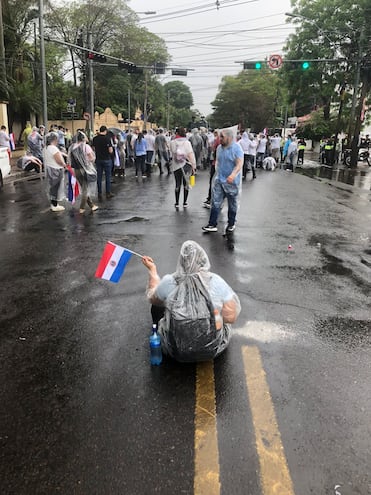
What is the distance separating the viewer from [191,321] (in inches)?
125

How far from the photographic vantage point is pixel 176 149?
9680 millimetres

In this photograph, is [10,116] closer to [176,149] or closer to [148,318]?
[176,149]

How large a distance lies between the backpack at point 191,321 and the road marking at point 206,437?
189mm

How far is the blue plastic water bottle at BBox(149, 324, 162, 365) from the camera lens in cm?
335

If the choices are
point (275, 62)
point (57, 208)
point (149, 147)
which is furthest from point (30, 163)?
point (275, 62)

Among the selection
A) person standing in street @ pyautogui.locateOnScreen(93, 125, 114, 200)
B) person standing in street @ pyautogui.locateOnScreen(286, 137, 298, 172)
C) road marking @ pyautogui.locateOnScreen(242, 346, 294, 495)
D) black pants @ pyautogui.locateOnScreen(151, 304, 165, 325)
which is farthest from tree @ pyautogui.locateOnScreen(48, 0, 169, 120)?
road marking @ pyautogui.locateOnScreen(242, 346, 294, 495)

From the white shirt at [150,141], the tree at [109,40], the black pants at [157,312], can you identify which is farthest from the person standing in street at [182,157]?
the tree at [109,40]

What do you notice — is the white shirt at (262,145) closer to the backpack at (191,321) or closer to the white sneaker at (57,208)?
the white sneaker at (57,208)

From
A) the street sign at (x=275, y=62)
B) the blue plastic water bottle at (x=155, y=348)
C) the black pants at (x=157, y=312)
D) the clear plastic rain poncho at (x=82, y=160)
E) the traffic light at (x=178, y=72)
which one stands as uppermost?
the street sign at (x=275, y=62)

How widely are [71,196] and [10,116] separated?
21.5m

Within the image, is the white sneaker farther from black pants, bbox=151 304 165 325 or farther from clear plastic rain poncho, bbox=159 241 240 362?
clear plastic rain poncho, bbox=159 241 240 362

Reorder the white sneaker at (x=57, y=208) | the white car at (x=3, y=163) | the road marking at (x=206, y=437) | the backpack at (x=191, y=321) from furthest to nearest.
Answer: the white car at (x=3, y=163) < the white sneaker at (x=57, y=208) < the backpack at (x=191, y=321) < the road marking at (x=206, y=437)

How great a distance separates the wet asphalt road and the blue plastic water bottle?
3.0 inches

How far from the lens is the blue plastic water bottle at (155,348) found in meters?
3.35
